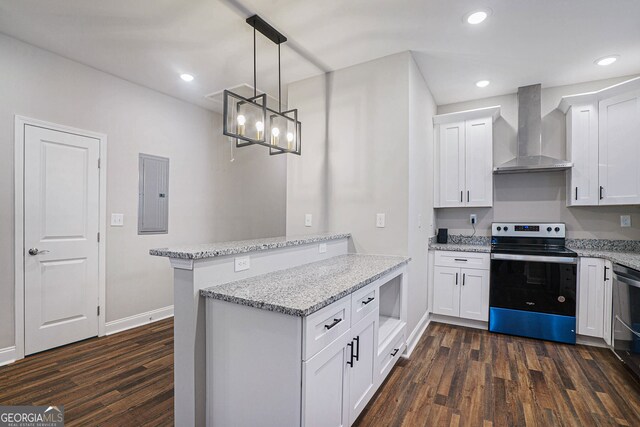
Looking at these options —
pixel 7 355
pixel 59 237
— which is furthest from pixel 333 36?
pixel 7 355

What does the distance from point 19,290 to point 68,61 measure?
2150mm

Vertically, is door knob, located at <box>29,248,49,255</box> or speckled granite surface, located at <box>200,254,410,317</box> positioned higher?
door knob, located at <box>29,248,49,255</box>

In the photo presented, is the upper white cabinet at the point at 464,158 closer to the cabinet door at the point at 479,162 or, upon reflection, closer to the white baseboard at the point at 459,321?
the cabinet door at the point at 479,162

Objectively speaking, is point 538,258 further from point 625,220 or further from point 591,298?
point 625,220

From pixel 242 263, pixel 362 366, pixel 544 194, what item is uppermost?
pixel 544 194

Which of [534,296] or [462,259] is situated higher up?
[462,259]

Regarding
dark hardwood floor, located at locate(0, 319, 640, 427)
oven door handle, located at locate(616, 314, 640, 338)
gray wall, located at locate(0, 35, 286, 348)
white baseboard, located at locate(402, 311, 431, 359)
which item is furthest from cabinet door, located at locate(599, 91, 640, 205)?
gray wall, located at locate(0, 35, 286, 348)

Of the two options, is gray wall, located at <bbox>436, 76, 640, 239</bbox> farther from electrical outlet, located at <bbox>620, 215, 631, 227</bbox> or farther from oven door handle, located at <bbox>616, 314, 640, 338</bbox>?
oven door handle, located at <bbox>616, 314, 640, 338</bbox>

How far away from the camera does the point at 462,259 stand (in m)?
3.48

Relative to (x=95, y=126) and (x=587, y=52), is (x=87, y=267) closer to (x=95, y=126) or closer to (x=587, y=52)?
(x=95, y=126)

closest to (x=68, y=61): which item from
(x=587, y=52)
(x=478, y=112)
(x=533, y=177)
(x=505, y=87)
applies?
(x=478, y=112)

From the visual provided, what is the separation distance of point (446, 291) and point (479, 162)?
1.57m

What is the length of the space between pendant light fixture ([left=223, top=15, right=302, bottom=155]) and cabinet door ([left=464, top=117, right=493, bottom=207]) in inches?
90.3

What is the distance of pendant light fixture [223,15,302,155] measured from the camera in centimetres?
195
